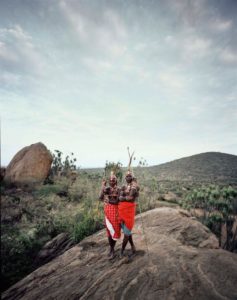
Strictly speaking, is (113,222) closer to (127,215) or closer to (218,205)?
(127,215)

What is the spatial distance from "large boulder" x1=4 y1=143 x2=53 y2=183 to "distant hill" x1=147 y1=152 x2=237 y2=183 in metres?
28.0

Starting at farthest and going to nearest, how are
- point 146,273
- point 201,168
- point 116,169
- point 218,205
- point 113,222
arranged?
1. point 201,168
2. point 218,205
3. point 116,169
4. point 113,222
5. point 146,273

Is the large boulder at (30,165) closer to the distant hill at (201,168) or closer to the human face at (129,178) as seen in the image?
the human face at (129,178)

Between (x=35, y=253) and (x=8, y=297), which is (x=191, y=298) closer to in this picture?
(x=8, y=297)

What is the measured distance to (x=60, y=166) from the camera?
62.1 ft

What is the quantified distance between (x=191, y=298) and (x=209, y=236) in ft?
9.44

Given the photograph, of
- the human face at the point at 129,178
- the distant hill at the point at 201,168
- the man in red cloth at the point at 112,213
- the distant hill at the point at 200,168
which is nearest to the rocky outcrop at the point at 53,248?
the man in red cloth at the point at 112,213

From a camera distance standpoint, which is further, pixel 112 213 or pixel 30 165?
pixel 30 165

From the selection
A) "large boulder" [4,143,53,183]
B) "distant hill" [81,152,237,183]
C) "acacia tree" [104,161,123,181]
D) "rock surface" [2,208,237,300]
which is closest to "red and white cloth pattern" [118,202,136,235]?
Answer: "rock surface" [2,208,237,300]

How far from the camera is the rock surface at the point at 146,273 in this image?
3754 millimetres

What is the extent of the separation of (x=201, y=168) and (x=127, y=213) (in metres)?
47.0

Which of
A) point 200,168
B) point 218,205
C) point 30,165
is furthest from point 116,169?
point 200,168

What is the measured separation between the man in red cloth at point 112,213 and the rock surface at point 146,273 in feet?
1.51

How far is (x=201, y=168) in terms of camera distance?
47.8 metres
